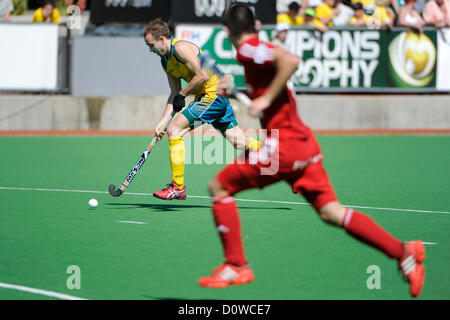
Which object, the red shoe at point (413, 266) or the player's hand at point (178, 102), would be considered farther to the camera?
the player's hand at point (178, 102)

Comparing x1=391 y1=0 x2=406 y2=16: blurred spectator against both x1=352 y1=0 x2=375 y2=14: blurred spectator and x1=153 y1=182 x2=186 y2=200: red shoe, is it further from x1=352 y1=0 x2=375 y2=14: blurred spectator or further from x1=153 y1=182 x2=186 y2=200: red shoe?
x1=153 y1=182 x2=186 y2=200: red shoe

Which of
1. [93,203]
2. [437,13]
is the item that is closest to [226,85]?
[93,203]

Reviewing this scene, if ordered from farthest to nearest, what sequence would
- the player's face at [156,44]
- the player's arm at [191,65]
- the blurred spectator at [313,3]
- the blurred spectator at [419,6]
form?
1. the blurred spectator at [419,6]
2. the blurred spectator at [313,3]
3. the player's arm at [191,65]
4. the player's face at [156,44]

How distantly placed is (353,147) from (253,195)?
19.0ft

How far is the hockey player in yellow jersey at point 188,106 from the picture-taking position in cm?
860

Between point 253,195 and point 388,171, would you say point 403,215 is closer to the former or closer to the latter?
point 253,195

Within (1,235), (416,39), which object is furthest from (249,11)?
(416,39)

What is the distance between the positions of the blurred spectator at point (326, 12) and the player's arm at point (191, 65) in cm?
1003

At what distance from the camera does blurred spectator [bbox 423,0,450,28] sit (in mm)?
→ 18422

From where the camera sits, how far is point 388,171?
39.0ft

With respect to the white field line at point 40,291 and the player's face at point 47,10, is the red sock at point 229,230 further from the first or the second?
the player's face at point 47,10

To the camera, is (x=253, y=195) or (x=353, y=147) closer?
(x=253, y=195)

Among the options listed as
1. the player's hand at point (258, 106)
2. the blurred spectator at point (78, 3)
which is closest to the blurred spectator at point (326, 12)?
the blurred spectator at point (78, 3)

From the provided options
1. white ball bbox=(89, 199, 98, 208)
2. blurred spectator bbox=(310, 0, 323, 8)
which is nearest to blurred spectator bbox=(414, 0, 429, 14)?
blurred spectator bbox=(310, 0, 323, 8)
